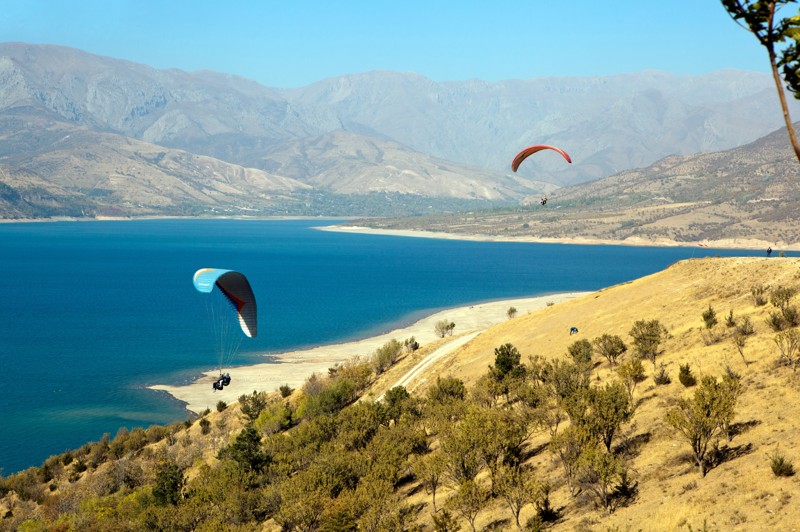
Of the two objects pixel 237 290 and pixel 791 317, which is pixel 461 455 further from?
pixel 237 290

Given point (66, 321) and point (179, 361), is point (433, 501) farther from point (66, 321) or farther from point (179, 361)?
point (66, 321)

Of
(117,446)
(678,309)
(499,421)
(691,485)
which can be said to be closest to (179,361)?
(117,446)

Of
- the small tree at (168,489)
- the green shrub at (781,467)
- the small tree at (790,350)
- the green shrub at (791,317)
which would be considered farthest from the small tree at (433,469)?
the green shrub at (791,317)

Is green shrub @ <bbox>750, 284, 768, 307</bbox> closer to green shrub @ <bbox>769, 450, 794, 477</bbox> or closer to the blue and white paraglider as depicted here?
green shrub @ <bbox>769, 450, 794, 477</bbox>

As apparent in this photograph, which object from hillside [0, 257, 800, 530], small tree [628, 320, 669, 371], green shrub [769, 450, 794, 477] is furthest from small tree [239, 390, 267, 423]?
green shrub [769, 450, 794, 477]

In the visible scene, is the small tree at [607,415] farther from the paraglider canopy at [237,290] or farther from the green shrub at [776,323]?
the paraglider canopy at [237,290]

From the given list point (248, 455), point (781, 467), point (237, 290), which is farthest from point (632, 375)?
point (237, 290)
